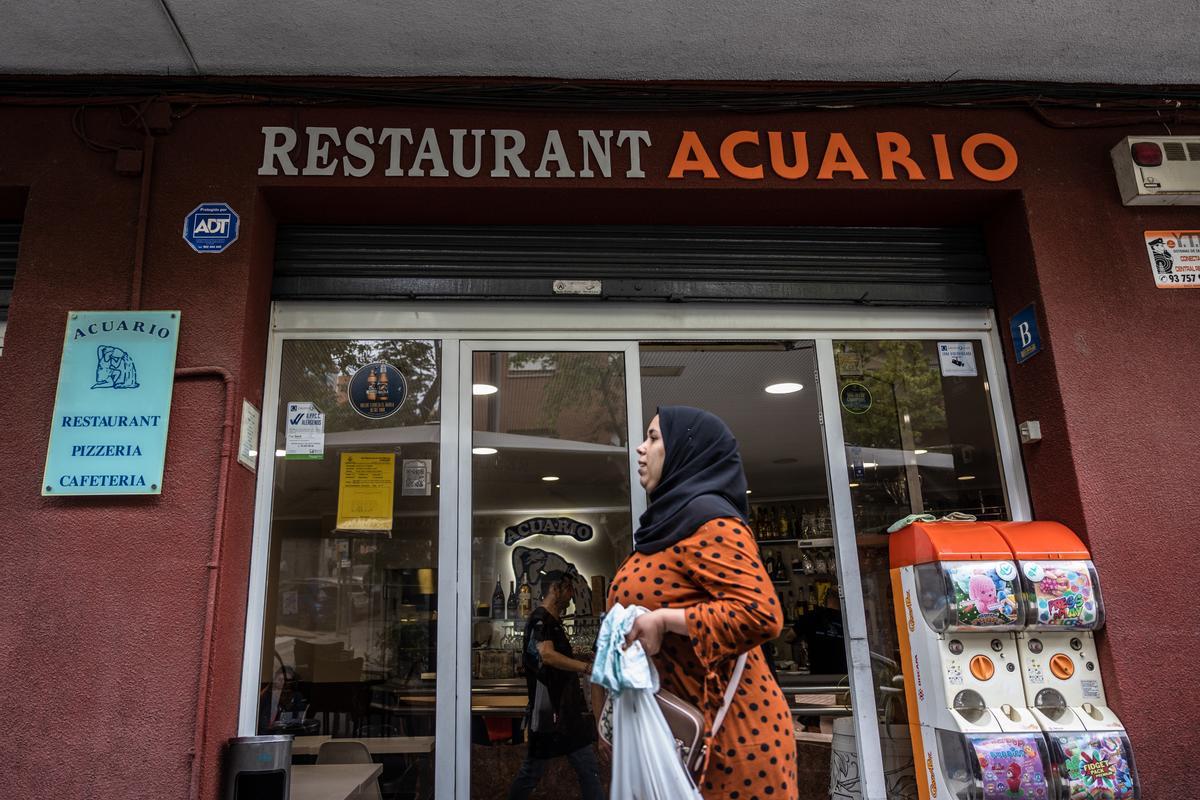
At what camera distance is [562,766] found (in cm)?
389

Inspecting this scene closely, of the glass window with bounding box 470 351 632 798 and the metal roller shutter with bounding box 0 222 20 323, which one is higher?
the metal roller shutter with bounding box 0 222 20 323

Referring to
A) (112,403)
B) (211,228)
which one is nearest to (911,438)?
(211,228)

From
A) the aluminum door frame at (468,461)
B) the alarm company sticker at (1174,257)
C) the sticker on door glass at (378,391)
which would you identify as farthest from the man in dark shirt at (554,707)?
the alarm company sticker at (1174,257)

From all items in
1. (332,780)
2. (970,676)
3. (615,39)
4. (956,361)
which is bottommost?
(332,780)

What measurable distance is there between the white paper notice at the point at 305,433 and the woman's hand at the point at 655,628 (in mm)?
2063

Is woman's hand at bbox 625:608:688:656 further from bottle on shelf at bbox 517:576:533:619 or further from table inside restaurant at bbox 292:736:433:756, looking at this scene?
bottle on shelf at bbox 517:576:533:619

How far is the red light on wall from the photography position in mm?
3676

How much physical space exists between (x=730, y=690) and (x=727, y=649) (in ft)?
0.61

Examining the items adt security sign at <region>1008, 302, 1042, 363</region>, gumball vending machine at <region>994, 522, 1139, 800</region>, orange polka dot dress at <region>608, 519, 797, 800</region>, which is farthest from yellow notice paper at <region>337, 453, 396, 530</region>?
adt security sign at <region>1008, 302, 1042, 363</region>

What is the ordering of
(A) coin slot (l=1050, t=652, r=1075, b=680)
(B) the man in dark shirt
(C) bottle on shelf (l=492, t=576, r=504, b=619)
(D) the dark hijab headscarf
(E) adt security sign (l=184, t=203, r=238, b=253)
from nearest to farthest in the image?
(D) the dark hijab headscarf, (A) coin slot (l=1050, t=652, r=1075, b=680), (E) adt security sign (l=184, t=203, r=238, b=253), (C) bottle on shelf (l=492, t=576, r=504, b=619), (B) the man in dark shirt

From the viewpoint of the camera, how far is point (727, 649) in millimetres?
2068

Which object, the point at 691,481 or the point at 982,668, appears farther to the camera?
the point at 982,668

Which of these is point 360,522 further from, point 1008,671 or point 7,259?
point 1008,671

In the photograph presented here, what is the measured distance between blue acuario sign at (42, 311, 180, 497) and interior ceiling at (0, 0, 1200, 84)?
1209mm
